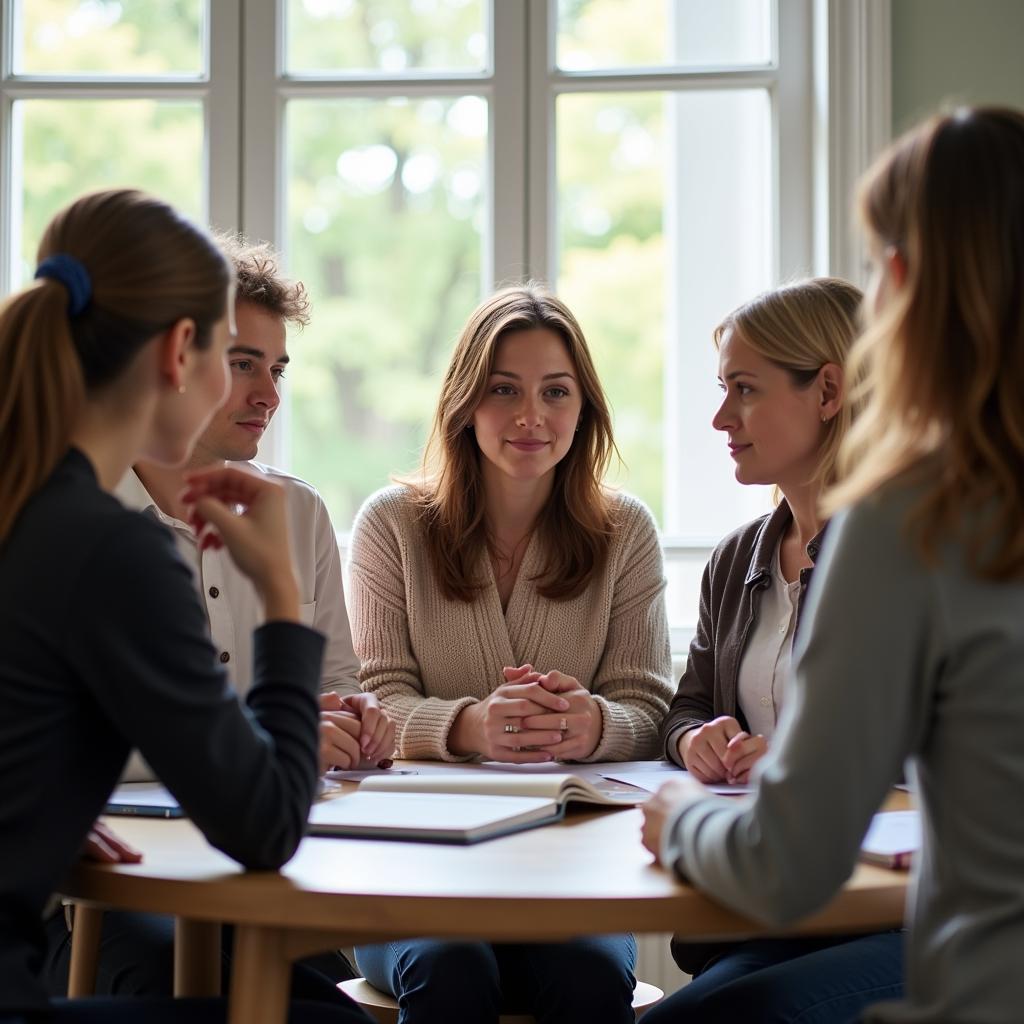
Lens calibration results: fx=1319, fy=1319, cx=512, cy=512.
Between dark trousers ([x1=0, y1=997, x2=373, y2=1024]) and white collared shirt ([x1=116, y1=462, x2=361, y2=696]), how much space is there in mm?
670

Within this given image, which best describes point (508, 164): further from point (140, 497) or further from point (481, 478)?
point (140, 497)

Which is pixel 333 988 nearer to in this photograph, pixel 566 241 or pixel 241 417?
pixel 241 417

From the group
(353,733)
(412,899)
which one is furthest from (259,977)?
(353,733)

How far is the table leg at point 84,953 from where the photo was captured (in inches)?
62.8

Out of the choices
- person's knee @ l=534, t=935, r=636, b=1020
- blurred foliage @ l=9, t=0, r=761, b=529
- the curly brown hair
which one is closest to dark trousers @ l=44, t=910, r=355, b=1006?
person's knee @ l=534, t=935, r=636, b=1020

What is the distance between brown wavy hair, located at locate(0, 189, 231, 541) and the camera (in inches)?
44.0

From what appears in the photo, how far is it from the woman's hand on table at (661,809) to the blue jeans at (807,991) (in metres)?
0.30

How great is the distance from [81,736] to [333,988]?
2.06ft

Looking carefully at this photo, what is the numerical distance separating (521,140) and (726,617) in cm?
129

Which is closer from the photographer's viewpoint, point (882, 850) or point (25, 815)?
point (25, 815)

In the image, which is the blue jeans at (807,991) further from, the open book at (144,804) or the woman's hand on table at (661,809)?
the open book at (144,804)

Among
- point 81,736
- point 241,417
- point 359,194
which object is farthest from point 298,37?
point 81,736

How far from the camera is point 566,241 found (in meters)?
2.91

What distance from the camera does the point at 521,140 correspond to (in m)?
2.86
